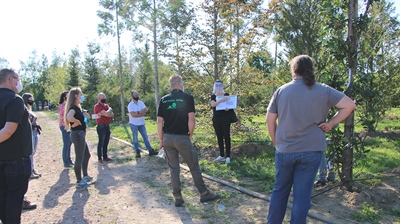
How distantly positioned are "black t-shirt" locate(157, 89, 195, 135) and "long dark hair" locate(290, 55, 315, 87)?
1928mm

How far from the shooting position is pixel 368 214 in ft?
12.6

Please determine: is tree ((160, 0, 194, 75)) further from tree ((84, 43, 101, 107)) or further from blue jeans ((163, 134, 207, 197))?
tree ((84, 43, 101, 107))

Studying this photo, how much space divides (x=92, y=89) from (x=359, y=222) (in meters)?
25.6

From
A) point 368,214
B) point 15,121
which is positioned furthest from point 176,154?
point 368,214

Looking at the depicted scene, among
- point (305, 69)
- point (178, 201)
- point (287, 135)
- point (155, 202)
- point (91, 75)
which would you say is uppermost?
point (91, 75)

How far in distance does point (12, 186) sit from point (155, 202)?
87.2 inches

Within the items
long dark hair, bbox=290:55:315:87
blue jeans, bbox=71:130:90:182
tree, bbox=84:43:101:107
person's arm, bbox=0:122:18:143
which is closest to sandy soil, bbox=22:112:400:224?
blue jeans, bbox=71:130:90:182

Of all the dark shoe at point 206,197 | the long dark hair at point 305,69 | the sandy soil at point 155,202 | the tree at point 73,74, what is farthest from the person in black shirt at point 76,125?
the tree at point 73,74

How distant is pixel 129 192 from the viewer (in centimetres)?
550

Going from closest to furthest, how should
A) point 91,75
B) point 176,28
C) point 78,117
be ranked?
point 78,117 → point 176,28 → point 91,75

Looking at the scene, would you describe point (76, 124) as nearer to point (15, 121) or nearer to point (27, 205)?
point (27, 205)

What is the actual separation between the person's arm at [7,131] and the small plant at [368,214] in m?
4.33

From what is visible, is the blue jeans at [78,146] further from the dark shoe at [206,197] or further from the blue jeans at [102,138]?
the dark shoe at [206,197]

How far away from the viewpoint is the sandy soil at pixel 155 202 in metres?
4.14
